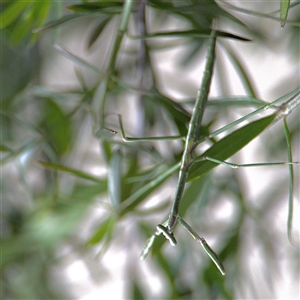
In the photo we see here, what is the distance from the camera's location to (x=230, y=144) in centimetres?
24

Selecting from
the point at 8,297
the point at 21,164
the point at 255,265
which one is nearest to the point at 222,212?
the point at 255,265

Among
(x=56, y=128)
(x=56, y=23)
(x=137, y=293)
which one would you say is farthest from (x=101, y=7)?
(x=137, y=293)

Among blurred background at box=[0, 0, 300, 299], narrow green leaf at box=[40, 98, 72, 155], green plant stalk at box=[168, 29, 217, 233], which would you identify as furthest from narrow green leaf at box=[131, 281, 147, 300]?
green plant stalk at box=[168, 29, 217, 233]

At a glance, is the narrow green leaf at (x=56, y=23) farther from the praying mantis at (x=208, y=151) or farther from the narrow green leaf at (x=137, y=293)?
the narrow green leaf at (x=137, y=293)

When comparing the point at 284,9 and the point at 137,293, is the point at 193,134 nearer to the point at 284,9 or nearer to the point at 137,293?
the point at 284,9

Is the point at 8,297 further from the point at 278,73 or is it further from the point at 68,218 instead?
the point at 278,73

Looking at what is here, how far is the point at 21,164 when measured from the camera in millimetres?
347

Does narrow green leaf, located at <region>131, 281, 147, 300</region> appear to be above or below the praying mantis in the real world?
below

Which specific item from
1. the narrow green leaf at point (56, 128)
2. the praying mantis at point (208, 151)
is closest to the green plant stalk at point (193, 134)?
the praying mantis at point (208, 151)

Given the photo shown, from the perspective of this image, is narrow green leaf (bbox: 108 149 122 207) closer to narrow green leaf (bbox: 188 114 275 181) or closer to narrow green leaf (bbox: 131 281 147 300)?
narrow green leaf (bbox: 188 114 275 181)

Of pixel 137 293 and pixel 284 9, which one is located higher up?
pixel 284 9

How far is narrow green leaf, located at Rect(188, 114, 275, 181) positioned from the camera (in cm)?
24

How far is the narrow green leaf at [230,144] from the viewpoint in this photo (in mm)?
236

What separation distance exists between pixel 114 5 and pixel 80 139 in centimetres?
22
